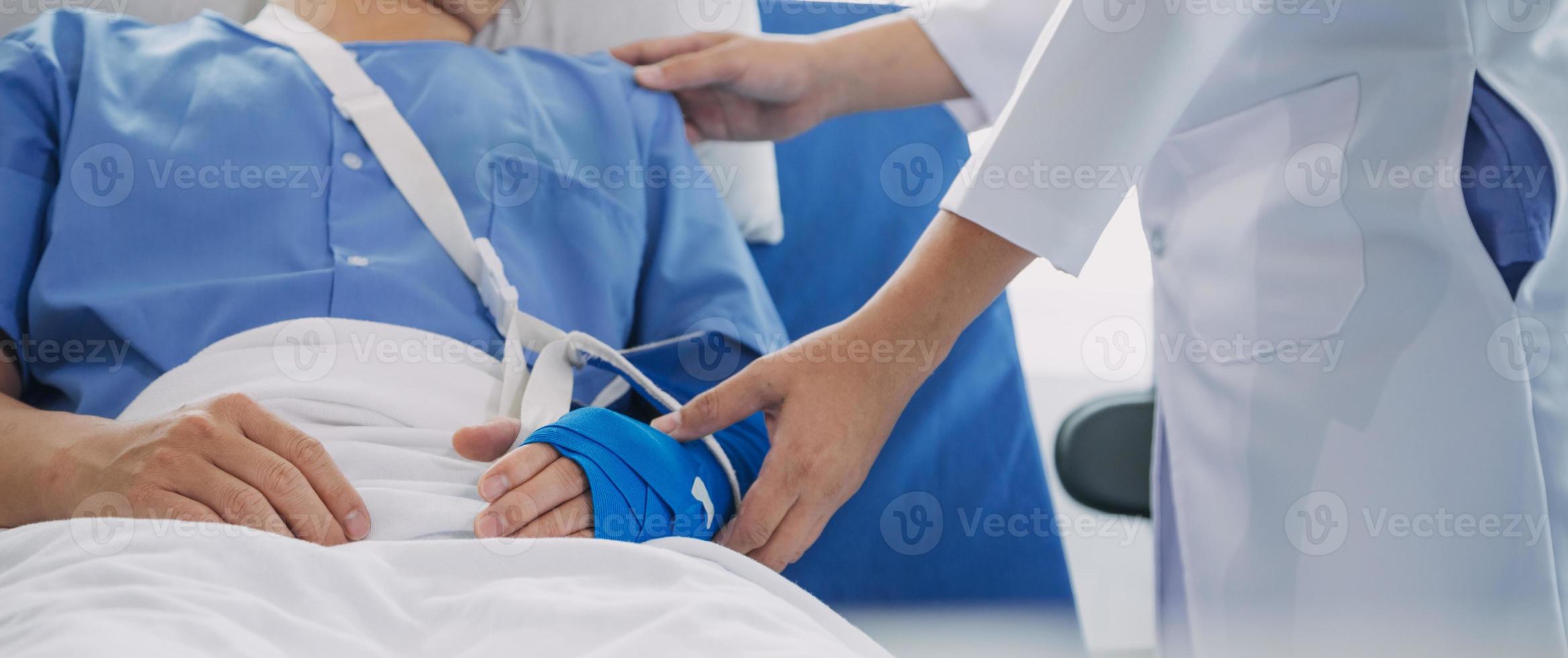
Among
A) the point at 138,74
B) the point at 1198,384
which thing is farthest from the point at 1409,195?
the point at 138,74

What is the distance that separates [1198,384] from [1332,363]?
0.14 m

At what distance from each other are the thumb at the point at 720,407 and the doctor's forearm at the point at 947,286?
0.10m

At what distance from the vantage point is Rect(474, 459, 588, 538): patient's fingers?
27.4 inches

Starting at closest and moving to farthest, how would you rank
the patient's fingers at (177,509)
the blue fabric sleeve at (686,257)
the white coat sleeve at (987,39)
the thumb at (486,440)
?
the patient's fingers at (177,509) → the thumb at (486,440) → the blue fabric sleeve at (686,257) → the white coat sleeve at (987,39)

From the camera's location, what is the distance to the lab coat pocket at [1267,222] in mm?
857

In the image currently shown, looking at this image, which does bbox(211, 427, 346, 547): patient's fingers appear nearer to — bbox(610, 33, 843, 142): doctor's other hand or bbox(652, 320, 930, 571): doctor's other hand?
bbox(652, 320, 930, 571): doctor's other hand

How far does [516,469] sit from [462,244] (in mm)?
318

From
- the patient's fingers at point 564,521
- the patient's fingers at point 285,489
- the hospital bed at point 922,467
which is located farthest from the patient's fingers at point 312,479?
the hospital bed at point 922,467

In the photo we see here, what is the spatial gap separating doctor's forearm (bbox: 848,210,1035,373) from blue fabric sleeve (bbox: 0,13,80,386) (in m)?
0.72

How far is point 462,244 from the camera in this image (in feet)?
3.17

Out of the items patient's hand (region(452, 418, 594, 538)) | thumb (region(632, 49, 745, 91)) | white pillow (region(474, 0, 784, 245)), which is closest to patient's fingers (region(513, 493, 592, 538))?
patient's hand (region(452, 418, 594, 538))

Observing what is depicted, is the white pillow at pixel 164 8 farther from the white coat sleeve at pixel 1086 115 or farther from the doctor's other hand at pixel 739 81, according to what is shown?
the white coat sleeve at pixel 1086 115

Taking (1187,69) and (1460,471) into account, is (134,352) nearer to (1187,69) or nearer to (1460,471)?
(1187,69)

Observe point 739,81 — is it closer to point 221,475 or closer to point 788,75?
point 788,75
